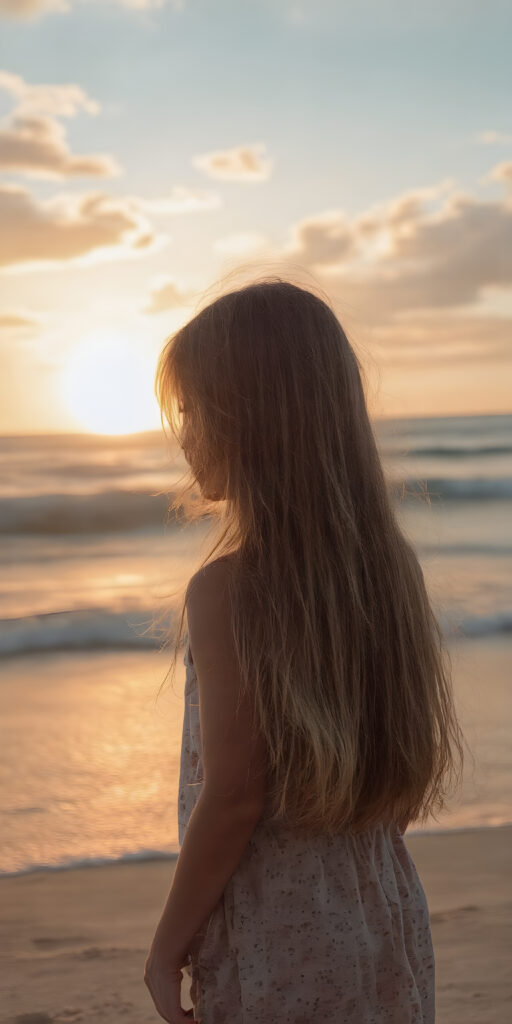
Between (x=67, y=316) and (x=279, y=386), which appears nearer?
(x=279, y=386)

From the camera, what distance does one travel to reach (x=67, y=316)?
13.8 meters

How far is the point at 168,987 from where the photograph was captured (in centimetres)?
137

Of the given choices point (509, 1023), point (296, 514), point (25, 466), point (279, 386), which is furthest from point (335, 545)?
point (25, 466)

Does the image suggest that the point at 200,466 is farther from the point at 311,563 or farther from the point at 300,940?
the point at 300,940

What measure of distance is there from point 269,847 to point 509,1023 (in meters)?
1.69

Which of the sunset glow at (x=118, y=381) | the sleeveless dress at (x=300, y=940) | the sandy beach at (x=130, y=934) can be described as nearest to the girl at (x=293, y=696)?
the sleeveless dress at (x=300, y=940)

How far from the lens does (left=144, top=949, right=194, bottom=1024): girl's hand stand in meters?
1.36

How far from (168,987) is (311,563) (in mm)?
616

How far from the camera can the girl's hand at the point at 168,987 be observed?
1.36m

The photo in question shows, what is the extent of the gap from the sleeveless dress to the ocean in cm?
45

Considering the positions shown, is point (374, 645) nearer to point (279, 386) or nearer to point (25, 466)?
point (279, 386)

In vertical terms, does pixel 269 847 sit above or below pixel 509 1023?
above

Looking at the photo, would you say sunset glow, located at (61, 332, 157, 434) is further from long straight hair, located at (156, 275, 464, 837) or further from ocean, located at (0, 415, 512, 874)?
long straight hair, located at (156, 275, 464, 837)

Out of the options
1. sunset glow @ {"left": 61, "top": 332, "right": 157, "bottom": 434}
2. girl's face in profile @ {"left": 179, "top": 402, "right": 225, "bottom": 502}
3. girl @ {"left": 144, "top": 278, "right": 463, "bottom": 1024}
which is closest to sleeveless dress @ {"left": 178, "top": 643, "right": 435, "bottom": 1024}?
girl @ {"left": 144, "top": 278, "right": 463, "bottom": 1024}
